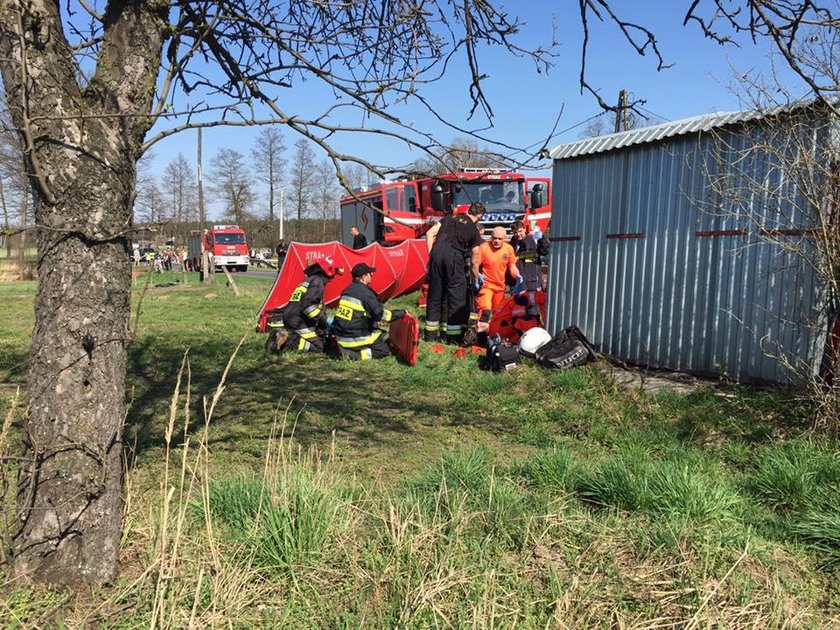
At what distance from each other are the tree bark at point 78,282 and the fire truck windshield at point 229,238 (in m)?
41.0

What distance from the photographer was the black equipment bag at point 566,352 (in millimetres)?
7238

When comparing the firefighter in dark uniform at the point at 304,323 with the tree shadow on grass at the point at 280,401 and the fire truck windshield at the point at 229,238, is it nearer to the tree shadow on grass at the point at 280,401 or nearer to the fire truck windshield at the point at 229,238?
the tree shadow on grass at the point at 280,401

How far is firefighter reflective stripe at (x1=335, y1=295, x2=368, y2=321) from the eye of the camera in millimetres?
8203

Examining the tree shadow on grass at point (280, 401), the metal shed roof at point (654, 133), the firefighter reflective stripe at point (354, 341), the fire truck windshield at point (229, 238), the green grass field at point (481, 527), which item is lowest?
the tree shadow on grass at point (280, 401)

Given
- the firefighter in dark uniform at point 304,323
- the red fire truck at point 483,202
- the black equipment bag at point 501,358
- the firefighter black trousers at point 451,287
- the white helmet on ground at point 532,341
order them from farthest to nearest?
the red fire truck at point 483,202, the firefighter black trousers at point 451,287, the firefighter in dark uniform at point 304,323, the white helmet on ground at point 532,341, the black equipment bag at point 501,358

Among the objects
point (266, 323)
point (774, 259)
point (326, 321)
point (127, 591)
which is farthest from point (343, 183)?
point (266, 323)

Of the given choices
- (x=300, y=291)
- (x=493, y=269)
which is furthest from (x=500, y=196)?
(x=300, y=291)

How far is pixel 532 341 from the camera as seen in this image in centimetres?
785

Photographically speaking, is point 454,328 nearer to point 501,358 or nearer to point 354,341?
point 354,341

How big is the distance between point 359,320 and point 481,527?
539 centimetres

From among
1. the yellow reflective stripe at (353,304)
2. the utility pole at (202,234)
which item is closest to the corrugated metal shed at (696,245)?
the yellow reflective stripe at (353,304)

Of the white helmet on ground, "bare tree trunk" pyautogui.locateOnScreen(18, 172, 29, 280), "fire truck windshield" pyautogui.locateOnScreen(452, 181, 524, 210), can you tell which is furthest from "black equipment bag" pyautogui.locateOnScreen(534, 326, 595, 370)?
"fire truck windshield" pyautogui.locateOnScreen(452, 181, 524, 210)

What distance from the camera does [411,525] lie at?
2918 millimetres

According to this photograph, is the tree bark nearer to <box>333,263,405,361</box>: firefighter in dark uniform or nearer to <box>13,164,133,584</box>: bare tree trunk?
<box>13,164,133,584</box>: bare tree trunk
